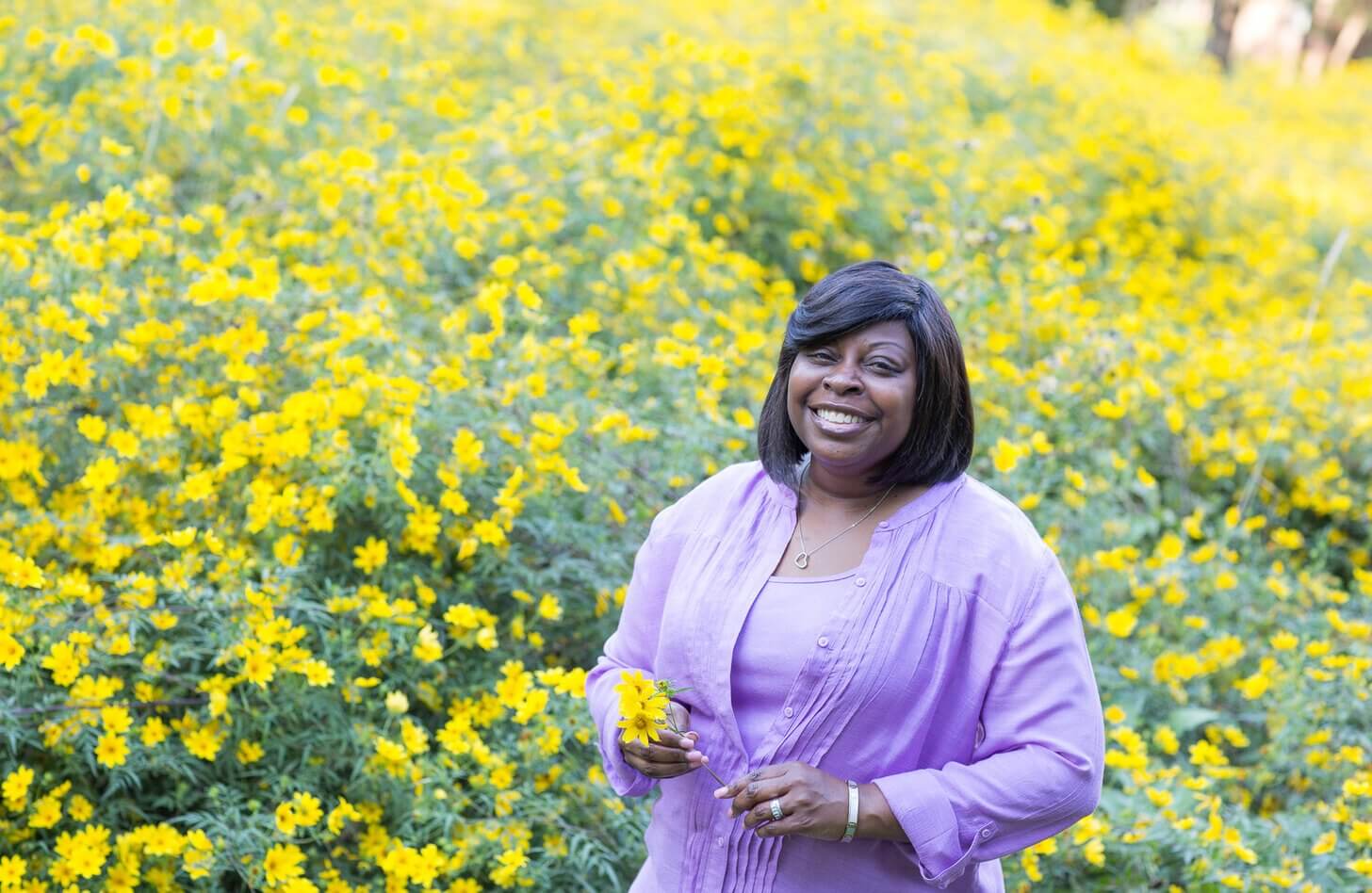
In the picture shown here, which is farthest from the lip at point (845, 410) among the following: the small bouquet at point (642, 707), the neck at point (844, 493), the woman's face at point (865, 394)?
the small bouquet at point (642, 707)

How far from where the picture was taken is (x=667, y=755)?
1.76 m

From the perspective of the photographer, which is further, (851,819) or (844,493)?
(844,493)

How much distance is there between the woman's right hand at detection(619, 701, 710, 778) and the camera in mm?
1752

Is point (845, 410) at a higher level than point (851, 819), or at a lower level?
higher

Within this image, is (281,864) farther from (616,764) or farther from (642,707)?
(642,707)

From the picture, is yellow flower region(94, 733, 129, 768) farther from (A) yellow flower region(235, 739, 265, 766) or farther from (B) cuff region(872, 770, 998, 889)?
(B) cuff region(872, 770, 998, 889)

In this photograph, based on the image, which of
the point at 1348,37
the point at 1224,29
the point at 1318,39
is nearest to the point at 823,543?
the point at 1224,29

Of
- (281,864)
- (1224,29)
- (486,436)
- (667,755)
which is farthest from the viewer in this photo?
(1224,29)

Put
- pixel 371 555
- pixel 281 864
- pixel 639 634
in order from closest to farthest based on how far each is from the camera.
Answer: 1. pixel 639 634
2. pixel 281 864
3. pixel 371 555

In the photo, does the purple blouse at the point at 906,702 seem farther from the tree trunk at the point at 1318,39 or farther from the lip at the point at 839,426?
the tree trunk at the point at 1318,39

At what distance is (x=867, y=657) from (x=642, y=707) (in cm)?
29

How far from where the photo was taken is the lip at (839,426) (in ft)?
5.92

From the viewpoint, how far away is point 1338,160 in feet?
32.3

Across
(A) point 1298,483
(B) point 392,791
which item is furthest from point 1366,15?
(B) point 392,791
